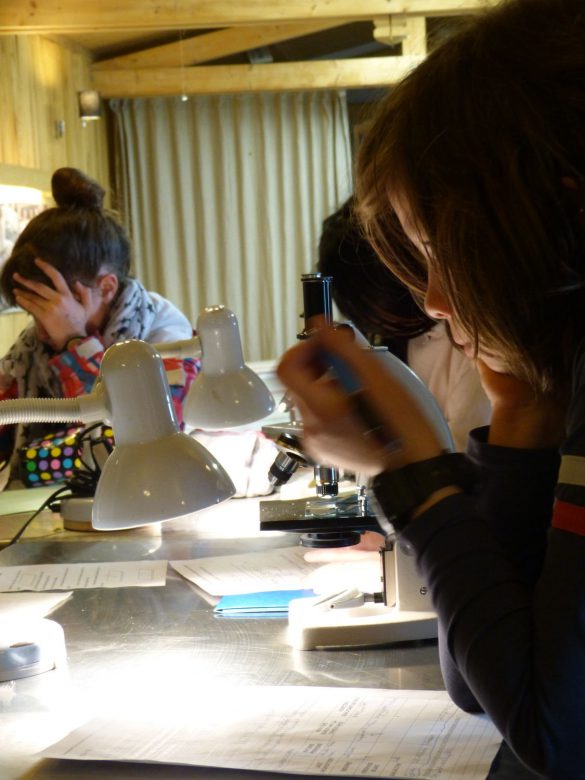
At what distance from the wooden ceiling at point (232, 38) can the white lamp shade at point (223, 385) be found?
3.59 meters

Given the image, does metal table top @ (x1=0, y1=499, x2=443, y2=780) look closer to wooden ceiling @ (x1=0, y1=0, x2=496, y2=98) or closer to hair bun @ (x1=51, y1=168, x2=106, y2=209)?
hair bun @ (x1=51, y1=168, x2=106, y2=209)

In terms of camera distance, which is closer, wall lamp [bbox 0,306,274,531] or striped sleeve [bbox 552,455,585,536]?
striped sleeve [bbox 552,455,585,536]

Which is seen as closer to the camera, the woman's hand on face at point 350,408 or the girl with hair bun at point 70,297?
the woman's hand on face at point 350,408

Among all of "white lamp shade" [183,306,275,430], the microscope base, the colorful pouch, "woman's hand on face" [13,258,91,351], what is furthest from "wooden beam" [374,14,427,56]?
the microscope base

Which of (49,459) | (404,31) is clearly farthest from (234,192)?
(49,459)

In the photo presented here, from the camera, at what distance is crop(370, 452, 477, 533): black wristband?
89 centimetres

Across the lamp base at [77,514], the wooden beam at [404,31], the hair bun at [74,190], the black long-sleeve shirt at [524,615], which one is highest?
the wooden beam at [404,31]

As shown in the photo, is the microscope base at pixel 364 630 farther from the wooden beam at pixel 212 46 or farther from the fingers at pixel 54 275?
the wooden beam at pixel 212 46

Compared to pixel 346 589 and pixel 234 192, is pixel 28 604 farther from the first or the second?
pixel 234 192

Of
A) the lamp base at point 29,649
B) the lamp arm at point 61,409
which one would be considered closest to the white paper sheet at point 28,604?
the lamp base at point 29,649

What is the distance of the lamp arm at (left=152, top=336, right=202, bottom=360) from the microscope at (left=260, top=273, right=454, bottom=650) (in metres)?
0.19

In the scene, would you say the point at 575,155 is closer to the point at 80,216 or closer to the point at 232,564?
the point at 232,564

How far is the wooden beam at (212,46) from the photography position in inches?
300

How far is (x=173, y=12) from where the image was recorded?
555cm
